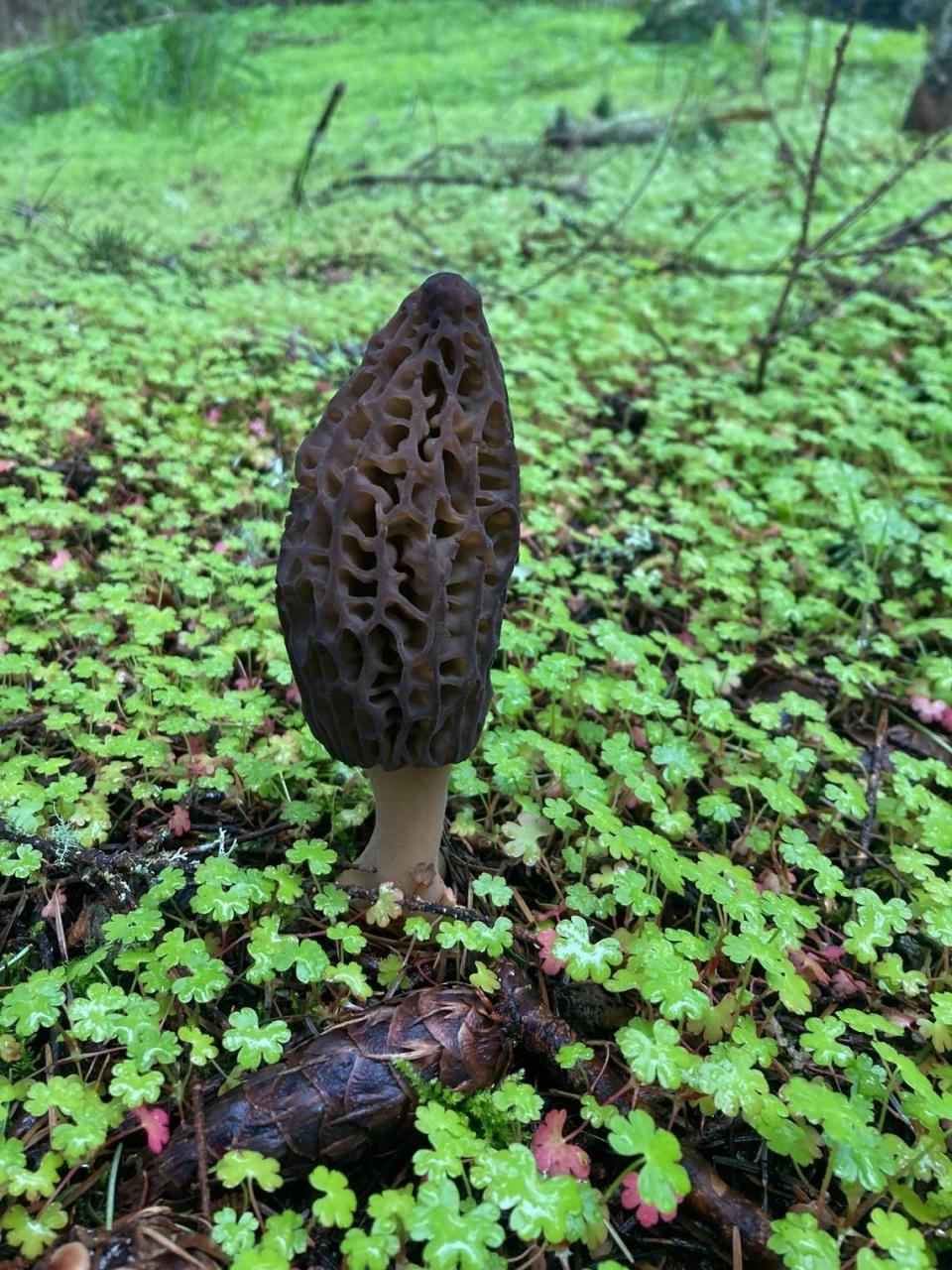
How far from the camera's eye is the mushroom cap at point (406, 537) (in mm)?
1900

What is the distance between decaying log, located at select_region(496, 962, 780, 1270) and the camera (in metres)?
1.62

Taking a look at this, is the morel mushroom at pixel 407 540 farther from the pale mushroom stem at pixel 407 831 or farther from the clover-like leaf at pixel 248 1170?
the clover-like leaf at pixel 248 1170

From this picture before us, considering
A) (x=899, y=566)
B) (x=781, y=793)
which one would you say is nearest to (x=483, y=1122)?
(x=781, y=793)

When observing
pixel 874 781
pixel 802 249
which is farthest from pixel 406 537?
pixel 802 249

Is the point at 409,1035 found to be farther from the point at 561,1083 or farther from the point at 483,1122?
the point at 561,1083

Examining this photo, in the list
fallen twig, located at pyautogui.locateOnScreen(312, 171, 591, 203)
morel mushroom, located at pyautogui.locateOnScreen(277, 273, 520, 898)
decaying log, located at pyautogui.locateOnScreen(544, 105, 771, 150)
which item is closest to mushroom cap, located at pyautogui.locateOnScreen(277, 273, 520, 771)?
morel mushroom, located at pyautogui.locateOnScreen(277, 273, 520, 898)

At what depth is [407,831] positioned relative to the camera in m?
2.19

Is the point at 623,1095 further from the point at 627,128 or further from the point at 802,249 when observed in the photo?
the point at 627,128

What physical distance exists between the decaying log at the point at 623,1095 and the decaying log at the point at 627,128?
420 inches

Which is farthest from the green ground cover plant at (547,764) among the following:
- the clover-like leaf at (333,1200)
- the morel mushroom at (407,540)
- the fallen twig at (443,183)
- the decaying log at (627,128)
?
the decaying log at (627,128)

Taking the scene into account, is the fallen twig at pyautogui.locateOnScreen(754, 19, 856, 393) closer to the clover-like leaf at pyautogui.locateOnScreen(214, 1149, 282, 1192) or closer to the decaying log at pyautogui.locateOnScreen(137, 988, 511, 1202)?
the decaying log at pyautogui.locateOnScreen(137, 988, 511, 1202)

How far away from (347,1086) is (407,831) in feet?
2.06

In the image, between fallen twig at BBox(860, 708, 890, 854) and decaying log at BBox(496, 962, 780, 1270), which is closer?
decaying log at BBox(496, 962, 780, 1270)

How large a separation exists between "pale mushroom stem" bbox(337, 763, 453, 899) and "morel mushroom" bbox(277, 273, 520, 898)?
5.3 inches
